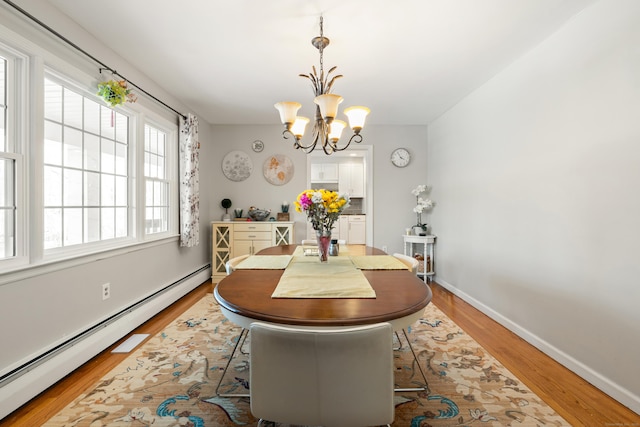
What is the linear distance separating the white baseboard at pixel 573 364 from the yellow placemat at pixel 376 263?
1347mm

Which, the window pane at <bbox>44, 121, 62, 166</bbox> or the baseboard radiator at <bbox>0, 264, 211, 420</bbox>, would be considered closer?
the baseboard radiator at <bbox>0, 264, 211, 420</bbox>

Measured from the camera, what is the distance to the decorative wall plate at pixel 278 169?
487 centimetres

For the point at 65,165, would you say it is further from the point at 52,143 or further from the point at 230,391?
the point at 230,391

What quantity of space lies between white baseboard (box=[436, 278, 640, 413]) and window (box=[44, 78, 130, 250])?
12.2 feet

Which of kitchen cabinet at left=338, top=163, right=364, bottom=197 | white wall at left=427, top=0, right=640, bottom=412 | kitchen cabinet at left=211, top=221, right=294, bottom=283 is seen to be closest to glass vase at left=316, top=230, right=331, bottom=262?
white wall at left=427, top=0, right=640, bottom=412

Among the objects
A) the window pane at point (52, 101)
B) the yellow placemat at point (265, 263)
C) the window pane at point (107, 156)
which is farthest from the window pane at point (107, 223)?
the yellow placemat at point (265, 263)

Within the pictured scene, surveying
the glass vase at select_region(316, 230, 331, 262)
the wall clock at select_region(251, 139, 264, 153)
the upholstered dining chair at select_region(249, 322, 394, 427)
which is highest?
the wall clock at select_region(251, 139, 264, 153)

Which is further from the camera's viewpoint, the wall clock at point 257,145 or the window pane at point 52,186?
the wall clock at point 257,145

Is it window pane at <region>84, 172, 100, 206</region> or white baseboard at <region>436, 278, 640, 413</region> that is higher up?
window pane at <region>84, 172, 100, 206</region>

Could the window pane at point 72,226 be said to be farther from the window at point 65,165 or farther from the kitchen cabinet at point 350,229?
the kitchen cabinet at point 350,229

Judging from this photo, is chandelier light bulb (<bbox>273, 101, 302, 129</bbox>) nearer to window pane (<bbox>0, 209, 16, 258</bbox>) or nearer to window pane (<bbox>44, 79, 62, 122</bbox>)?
window pane (<bbox>44, 79, 62, 122</bbox>)

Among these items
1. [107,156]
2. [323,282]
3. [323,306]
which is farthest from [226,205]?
[323,306]

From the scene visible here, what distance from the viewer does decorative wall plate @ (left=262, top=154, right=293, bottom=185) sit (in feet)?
16.0

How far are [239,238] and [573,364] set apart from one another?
3.89 metres
